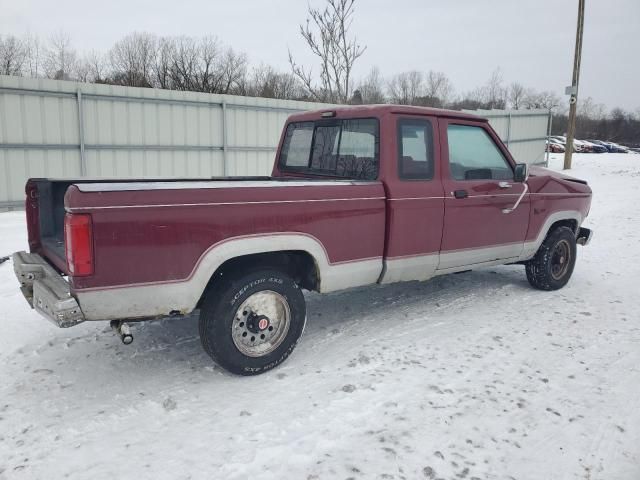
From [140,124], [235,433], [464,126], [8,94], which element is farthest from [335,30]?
[235,433]

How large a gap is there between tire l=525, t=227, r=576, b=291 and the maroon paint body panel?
0.33 metres

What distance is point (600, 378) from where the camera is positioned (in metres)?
3.66

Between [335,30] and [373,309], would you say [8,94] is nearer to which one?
[373,309]

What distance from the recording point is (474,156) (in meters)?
4.83

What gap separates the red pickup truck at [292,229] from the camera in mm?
2980

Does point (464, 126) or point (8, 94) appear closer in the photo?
point (464, 126)

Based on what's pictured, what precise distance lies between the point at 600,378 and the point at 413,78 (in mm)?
59585

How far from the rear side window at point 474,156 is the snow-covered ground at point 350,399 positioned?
1318 mm

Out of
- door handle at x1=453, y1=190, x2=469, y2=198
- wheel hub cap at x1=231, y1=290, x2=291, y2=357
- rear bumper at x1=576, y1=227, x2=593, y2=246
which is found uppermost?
door handle at x1=453, y1=190, x2=469, y2=198

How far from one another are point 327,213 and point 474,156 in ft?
6.08

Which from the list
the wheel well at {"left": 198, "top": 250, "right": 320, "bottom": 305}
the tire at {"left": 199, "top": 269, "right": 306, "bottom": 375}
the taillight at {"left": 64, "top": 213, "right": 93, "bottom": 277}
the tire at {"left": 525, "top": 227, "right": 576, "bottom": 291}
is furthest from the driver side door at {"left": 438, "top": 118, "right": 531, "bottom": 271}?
the taillight at {"left": 64, "top": 213, "right": 93, "bottom": 277}

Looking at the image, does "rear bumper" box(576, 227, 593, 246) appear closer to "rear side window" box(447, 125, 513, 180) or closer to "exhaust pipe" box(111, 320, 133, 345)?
"rear side window" box(447, 125, 513, 180)

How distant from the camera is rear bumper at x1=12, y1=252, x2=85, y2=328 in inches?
116

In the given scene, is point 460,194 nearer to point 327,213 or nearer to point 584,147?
point 327,213
